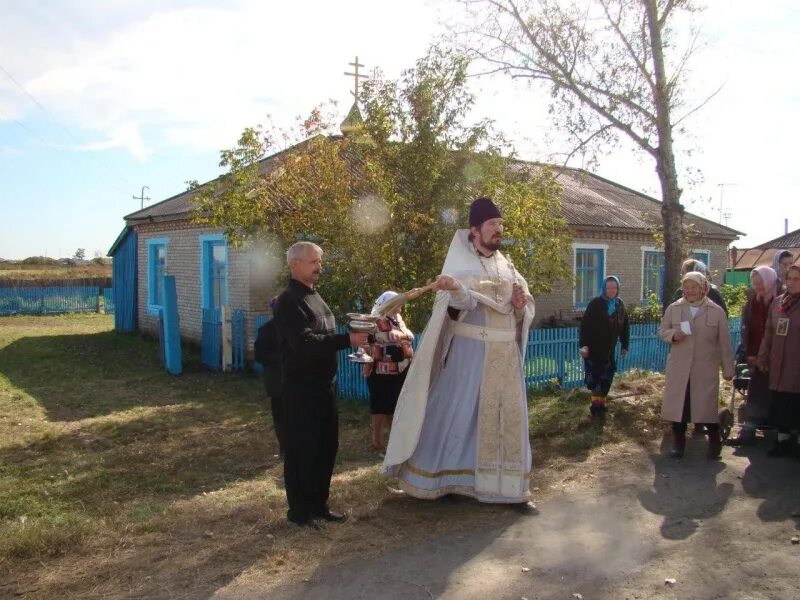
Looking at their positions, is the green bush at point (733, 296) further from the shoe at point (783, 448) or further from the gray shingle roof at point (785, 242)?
the gray shingle roof at point (785, 242)

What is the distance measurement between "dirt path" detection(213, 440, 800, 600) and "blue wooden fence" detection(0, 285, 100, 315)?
1085 inches

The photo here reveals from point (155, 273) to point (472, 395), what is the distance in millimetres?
14875

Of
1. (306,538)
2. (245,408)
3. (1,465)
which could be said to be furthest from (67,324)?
(306,538)

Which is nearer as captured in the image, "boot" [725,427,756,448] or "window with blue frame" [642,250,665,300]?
"boot" [725,427,756,448]

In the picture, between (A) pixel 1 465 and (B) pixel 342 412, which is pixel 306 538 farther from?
(B) pixel 342 412

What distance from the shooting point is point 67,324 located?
24750 millimetres

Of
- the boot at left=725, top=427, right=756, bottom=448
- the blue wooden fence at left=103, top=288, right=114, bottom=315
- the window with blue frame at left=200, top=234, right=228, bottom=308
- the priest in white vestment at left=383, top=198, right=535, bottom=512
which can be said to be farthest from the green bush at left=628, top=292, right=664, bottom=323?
the blue wooden fence at left=103, top=288, right=114, bottom=315

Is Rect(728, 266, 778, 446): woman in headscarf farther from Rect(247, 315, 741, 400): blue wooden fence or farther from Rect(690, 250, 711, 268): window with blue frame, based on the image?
Rect(690, 250, 711, 268): window with blue frame

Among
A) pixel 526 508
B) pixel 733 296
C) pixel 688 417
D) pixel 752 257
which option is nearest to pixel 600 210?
pixel 733 296

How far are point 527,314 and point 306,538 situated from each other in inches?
86.5

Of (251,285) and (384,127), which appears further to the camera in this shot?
(251,285)

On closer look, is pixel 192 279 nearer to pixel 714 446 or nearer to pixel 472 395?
pixel 472 395

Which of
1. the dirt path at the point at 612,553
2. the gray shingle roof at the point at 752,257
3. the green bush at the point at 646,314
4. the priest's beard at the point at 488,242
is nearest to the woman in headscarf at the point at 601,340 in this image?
the dirt path at the point at 612,553

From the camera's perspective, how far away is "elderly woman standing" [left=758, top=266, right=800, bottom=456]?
6.45m
